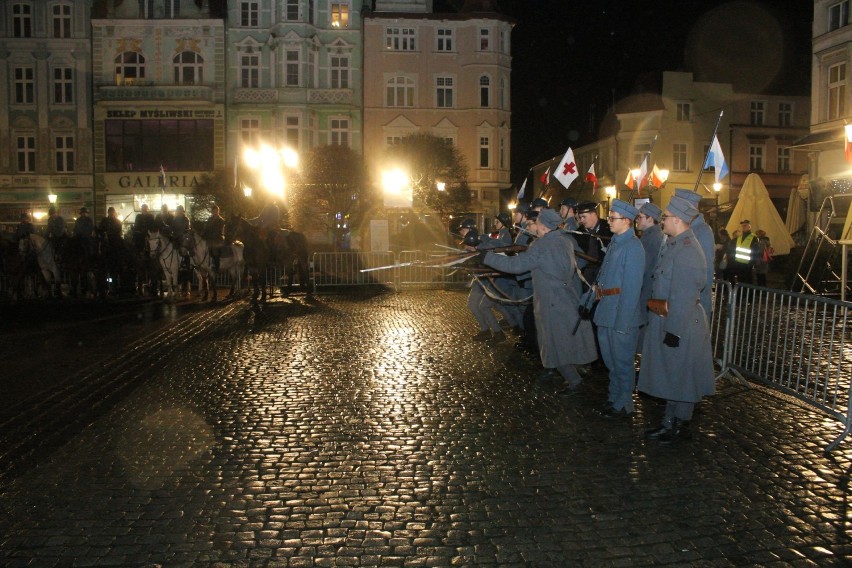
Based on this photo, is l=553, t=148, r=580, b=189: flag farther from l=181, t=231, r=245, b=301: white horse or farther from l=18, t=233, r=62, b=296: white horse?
l=18, t=233, r=62, b=296: white horse

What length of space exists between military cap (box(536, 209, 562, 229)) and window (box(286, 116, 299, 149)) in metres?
37.9

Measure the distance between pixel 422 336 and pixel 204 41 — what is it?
1429 inches

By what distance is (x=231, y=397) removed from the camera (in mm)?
8961

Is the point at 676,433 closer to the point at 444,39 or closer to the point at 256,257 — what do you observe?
the point at 256,257

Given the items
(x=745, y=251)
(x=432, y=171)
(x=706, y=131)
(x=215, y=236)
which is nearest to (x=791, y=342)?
(x=745, y=251)

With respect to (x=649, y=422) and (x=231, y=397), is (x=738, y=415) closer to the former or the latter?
(x=649, y=422)

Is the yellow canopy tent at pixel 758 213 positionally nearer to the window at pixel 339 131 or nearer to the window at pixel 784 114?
the window at pixel 339 131

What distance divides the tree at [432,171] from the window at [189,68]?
435 inches

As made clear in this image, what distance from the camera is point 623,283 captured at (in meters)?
7.78

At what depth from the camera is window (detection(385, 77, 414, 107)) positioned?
155 ft

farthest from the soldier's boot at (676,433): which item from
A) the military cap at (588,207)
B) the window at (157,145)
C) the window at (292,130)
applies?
the window at (157,145)

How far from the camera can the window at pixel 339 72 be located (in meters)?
46.6

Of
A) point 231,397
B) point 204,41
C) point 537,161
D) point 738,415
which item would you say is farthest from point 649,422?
point 537,161

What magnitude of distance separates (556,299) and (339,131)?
39.2 meters
